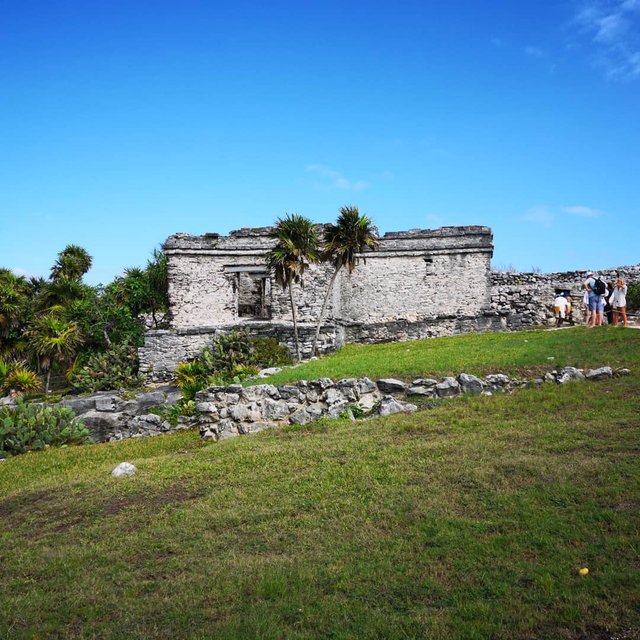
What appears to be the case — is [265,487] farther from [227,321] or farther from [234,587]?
[227,321]

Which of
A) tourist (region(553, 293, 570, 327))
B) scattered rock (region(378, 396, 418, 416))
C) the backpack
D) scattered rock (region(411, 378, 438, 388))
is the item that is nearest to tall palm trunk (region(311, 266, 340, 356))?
tourist (region(553, 293, 570, 327))

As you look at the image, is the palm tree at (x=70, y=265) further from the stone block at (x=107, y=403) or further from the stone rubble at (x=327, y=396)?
the stone rubble at (x=327, y=396)

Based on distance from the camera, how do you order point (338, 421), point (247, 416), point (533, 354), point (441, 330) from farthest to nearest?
point (441, 330), point (533, 354), point (247, 416), point (338, 421)

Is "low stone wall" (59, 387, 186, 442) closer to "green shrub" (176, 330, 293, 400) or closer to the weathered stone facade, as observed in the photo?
"green shrub" (176, 330, 293, 400)

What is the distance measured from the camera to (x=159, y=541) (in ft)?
20.8

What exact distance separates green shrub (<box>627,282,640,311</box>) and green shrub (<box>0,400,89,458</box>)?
749 inches

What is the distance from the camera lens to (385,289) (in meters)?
24.4

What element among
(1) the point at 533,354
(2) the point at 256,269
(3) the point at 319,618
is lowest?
(3) the point at 319,618

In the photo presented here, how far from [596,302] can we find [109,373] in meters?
15.6

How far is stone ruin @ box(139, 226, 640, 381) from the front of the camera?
75.9 feet

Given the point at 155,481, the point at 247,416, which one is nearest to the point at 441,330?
the point at 247,416

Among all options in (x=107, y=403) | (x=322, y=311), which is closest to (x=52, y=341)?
(x=107, y=403)

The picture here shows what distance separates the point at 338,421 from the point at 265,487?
3567mm

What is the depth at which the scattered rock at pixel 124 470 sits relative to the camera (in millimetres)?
9125
